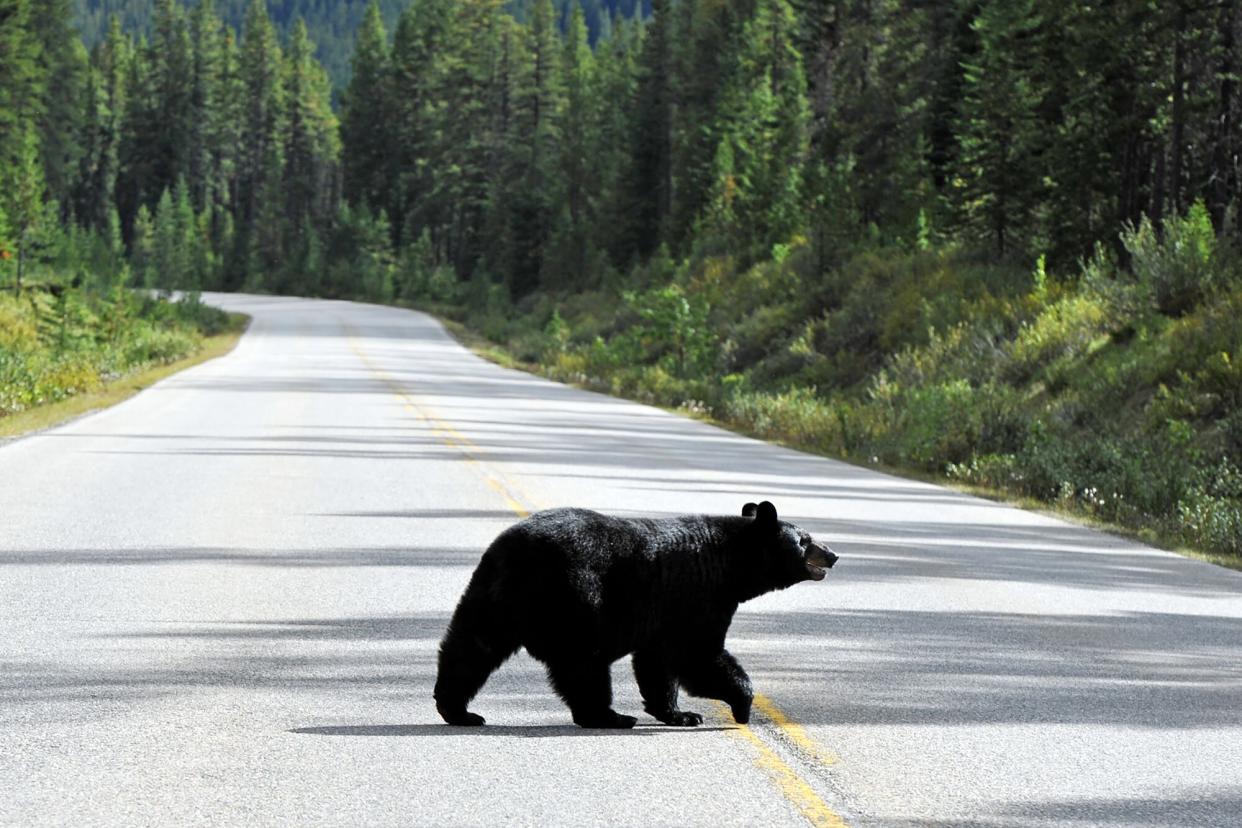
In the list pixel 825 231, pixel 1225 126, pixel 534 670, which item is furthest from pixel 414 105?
pixel 534 670

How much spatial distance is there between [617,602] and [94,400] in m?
26.4

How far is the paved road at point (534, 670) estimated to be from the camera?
6.17 meters

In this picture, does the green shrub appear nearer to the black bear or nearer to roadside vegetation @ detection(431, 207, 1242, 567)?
roadside vegetation @ detection(431, 207, 1242, 567)

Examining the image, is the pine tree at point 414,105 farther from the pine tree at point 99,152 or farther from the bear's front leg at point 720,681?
the bear's front leg at point 720,681

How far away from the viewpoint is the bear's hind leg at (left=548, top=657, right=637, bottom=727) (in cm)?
691

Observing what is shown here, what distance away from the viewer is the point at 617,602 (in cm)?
689

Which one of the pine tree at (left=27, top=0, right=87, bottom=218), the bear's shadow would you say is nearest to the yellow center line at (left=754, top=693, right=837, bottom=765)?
the bear's shadow

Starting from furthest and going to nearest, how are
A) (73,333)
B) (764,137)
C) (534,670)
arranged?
(764,137) < (73,333) < (534,670)

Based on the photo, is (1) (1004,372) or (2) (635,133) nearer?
(1) (1004,372)

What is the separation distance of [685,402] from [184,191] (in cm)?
10326

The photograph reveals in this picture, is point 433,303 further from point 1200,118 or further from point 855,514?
point 855,514

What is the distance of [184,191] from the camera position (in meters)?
133

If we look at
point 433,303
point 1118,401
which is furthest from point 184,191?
point 1118,401

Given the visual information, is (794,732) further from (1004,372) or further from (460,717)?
(1004,372)
